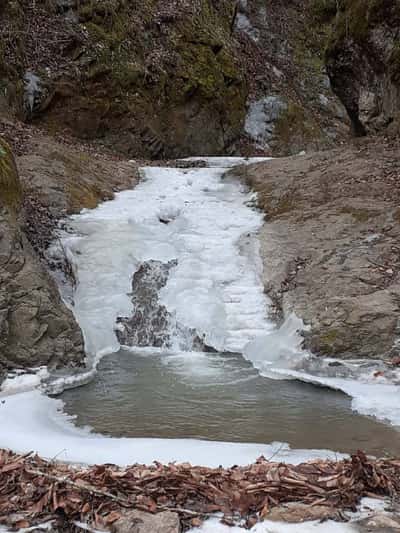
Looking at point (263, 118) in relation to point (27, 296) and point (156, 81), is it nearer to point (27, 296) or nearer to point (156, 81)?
point (156, 81)

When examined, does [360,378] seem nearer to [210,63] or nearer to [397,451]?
[397,451]

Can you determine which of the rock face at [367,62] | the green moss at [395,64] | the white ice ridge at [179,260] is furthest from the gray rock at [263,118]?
the white ice ridge at [179,260]

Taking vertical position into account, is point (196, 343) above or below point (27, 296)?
below

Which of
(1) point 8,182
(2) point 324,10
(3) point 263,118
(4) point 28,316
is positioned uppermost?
(2) point 324,10

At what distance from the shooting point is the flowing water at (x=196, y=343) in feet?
15.7

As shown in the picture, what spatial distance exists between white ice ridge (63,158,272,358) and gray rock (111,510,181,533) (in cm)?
433

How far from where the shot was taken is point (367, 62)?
499 inches

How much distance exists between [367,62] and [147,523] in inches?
490

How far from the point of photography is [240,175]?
12828mm

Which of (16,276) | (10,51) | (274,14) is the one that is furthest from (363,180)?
(274,14)

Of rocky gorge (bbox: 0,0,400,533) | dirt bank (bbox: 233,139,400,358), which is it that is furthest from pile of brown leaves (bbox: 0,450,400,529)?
dirt bank (bbox: 233,139,400,358)

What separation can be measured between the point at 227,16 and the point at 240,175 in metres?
13.4

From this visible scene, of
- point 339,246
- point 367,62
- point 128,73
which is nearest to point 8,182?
point 339,246

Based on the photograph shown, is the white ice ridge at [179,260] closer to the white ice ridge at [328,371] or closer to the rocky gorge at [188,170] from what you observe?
the rocky gorge at [188,170]
